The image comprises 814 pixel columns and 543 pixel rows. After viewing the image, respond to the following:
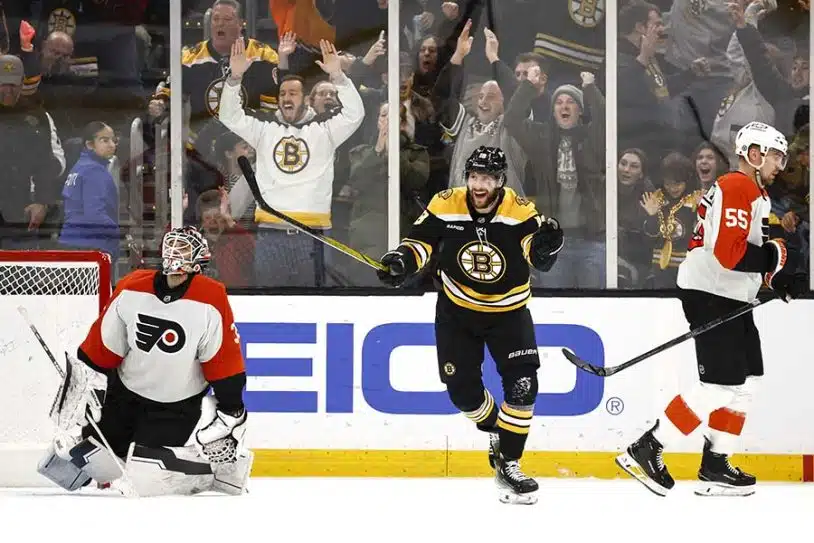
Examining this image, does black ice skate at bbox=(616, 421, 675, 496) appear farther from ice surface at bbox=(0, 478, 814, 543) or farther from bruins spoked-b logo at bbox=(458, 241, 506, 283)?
bruins spoked-b logo at bbox=(458, 241, 506, 283)

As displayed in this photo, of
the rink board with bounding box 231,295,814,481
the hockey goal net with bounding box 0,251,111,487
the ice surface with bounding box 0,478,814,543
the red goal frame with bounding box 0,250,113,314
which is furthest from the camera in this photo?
the rink board with bounding box 231,295,814,481

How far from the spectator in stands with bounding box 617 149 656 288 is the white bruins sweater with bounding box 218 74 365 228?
1178mm

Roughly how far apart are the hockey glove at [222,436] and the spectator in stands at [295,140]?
1594 mm

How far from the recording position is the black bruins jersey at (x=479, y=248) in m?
4.72

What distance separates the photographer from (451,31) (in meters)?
6.23

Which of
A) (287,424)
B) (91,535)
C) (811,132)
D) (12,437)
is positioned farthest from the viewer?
(811,132)

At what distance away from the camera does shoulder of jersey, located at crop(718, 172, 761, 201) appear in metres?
4.79

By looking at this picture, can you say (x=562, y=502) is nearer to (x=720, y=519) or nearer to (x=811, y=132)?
(x=720, y=519)

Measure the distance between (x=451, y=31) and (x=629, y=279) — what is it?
1331mm

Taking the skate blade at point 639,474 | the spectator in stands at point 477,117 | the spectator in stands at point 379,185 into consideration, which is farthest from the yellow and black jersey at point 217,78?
the skate blade at point 639,474

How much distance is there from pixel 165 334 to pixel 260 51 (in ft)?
6.40

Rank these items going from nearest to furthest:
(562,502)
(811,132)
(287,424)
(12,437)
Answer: (562,502) → (12,437) → (287,424) → (811,132)

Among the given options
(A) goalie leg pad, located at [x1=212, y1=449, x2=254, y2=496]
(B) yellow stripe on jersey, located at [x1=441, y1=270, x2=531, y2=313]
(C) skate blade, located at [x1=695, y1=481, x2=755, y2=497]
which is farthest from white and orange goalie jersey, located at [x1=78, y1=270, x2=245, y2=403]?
(C) skate blade, located at [x1=695, y1=481, x2=755, y2=497]

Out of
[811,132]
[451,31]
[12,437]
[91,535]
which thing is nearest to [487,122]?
[451,31]
